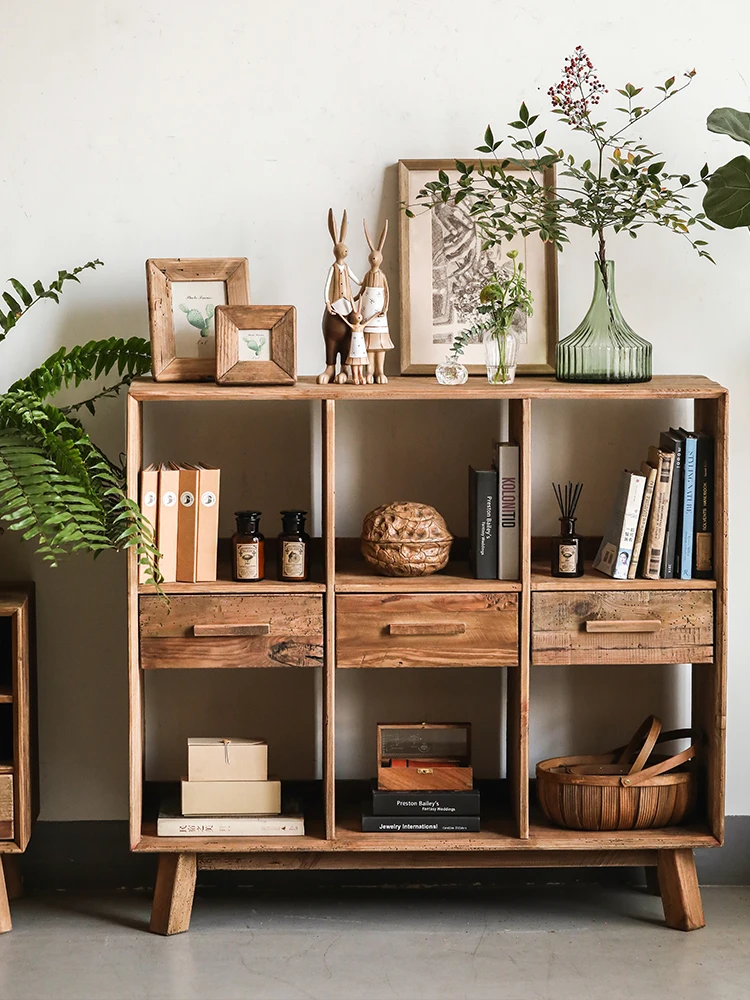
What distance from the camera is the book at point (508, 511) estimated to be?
8.42 ft

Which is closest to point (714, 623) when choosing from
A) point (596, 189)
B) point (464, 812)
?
point (464, 812)

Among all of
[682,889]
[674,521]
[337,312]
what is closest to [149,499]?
[337,312]

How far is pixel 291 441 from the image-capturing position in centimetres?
287

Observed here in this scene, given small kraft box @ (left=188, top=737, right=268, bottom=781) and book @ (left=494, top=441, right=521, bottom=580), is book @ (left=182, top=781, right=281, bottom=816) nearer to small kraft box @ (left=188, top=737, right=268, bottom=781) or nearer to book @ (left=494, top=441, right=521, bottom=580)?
small kraft box @ (left=188, top=737, right=268, bottom=781)

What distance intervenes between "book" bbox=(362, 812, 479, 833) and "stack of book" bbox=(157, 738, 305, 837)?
0.16 m

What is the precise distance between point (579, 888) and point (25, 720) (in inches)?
55.1

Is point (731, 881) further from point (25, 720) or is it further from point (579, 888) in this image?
point (25, 720)

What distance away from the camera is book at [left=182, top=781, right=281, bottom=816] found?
2.62 m

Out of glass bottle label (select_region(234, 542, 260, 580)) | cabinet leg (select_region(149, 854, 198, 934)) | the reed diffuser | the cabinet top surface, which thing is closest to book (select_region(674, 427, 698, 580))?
the cabinet top surface

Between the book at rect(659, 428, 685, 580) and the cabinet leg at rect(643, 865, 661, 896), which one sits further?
the cabinet leg at rect(643, 865, 661, 896)

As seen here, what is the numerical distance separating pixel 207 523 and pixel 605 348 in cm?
97

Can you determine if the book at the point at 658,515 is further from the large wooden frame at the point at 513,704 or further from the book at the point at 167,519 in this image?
the book at the point at 167,519

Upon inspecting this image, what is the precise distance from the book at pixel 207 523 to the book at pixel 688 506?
1020mm

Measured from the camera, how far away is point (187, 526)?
254 centimetres
